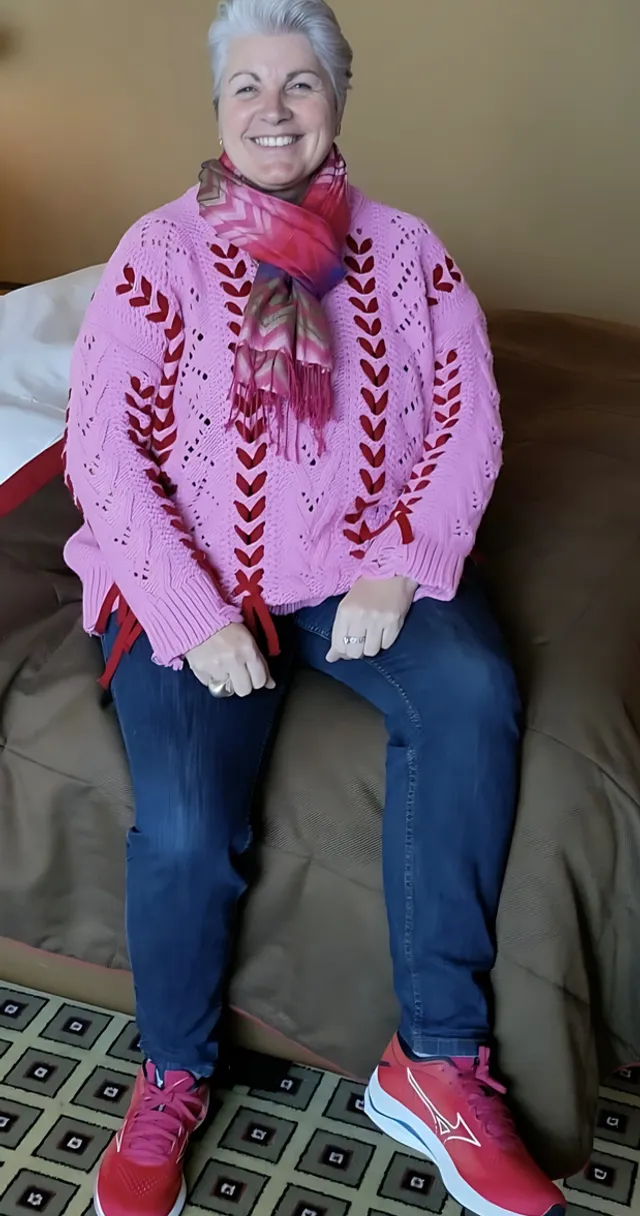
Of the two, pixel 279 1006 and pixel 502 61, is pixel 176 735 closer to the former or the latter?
pixel 279 1006

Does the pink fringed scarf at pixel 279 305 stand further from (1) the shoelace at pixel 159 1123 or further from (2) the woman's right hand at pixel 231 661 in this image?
(1) the shoelace at pixel 159 1123

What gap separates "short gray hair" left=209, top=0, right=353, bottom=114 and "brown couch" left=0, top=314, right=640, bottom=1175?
2.08ft

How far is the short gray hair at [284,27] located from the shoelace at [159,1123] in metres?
1.10

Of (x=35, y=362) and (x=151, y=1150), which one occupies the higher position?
(x=35, y=362)

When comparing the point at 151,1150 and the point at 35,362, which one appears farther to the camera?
the point at 35,362

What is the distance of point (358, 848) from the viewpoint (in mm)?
1159

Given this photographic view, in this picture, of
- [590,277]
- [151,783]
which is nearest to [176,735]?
[151,783]

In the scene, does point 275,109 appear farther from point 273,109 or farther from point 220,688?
point 220,688

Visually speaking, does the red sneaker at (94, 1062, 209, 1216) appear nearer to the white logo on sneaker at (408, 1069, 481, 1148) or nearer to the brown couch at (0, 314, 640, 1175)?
the brown couch at (0, 314, 640, 1175)

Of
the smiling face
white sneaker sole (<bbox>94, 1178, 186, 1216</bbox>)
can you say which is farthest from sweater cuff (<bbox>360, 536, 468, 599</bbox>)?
white sneaker sole (<bbox>94, 1178, 186, 1216</bbox>)

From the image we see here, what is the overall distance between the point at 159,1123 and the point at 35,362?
3.65 ft

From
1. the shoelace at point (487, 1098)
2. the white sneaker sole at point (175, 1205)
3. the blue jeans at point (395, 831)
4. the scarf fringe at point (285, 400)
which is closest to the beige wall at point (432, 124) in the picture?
the scarf fringe at point (285, 400)

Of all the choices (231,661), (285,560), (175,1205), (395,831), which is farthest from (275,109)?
(175,1205)

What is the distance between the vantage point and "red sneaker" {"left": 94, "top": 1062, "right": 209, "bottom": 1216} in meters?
1.13
